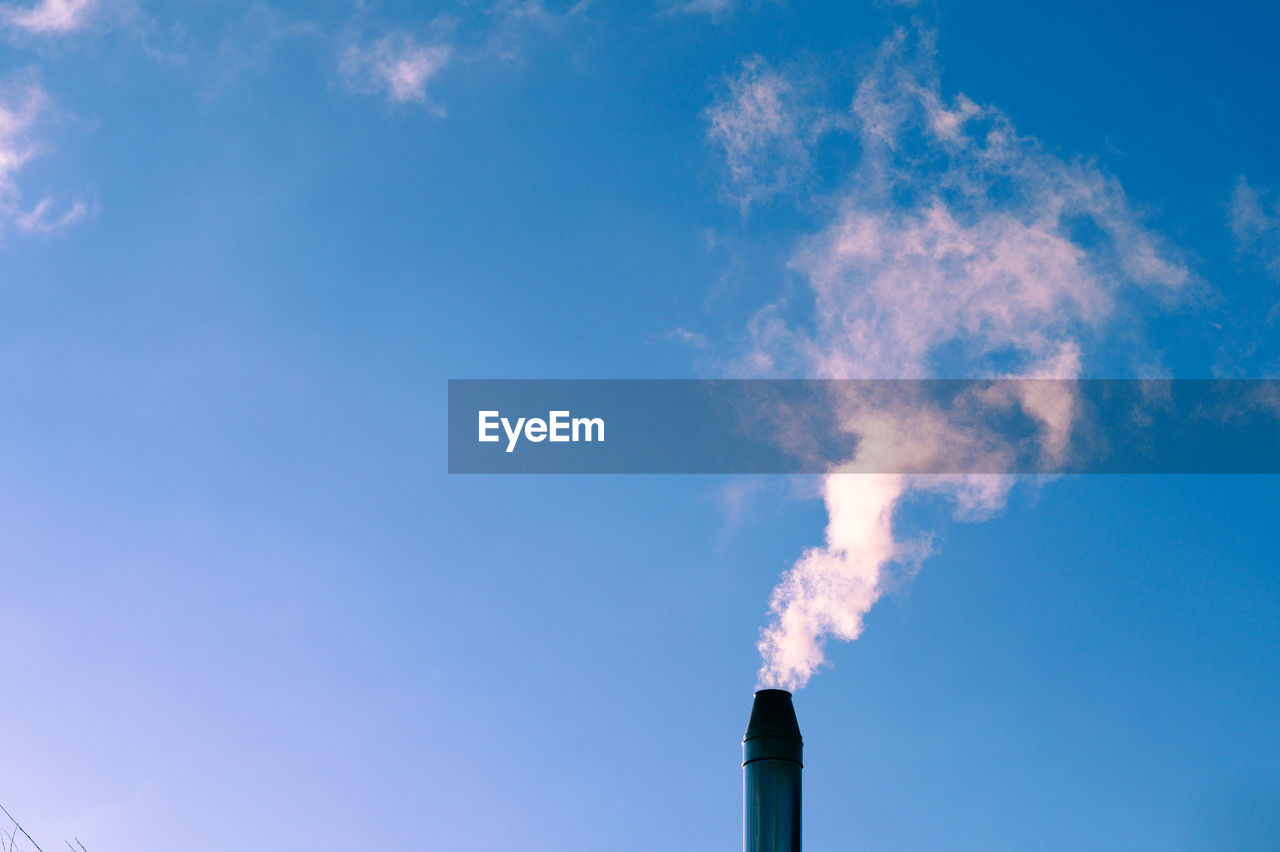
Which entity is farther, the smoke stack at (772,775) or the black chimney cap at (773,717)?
the black chimney cap at (773,717)

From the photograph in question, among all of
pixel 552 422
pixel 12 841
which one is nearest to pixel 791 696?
pixel 552 422

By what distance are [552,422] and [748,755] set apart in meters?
6.66

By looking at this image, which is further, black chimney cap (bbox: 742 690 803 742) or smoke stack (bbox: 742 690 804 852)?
black chimney cap (bbox: 742 690 803 742)

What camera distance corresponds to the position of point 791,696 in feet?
56.6

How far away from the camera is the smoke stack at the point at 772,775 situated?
15.2 metres

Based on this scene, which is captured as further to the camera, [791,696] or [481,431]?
[481,431]

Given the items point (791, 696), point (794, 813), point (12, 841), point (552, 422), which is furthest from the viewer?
point (552, 422)

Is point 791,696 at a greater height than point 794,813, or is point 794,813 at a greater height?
point 791,696

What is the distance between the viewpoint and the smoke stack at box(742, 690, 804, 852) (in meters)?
15.2

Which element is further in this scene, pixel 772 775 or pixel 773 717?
pixel 773 717

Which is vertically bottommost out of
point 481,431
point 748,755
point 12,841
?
point 12,841

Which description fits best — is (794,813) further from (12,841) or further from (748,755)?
(12,841)

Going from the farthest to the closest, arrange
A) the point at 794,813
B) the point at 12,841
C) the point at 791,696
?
the point at 791,696
the point at 794,813
the point at 12,841

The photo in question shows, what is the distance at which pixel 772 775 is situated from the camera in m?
16.0
